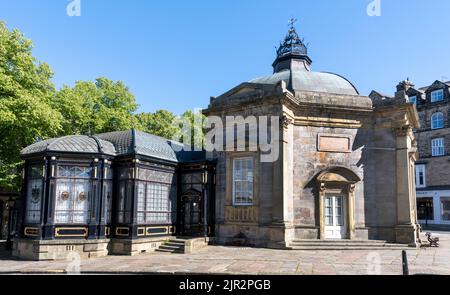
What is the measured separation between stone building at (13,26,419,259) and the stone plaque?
51 millimetres

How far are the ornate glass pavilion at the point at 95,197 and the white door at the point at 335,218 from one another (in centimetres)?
606

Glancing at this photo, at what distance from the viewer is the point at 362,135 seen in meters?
18.5

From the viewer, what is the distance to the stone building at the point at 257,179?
608 inches

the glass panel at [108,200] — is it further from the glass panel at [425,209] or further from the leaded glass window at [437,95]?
the leaded glass window at [437,95]

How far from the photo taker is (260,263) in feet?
40.6

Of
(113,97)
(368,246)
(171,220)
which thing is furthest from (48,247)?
(113,97)

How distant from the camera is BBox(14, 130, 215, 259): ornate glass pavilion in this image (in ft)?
48.1

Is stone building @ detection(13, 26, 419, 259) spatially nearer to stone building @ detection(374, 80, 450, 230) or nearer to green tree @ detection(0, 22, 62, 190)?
green tree @ detection(0, 22, 62, 190)

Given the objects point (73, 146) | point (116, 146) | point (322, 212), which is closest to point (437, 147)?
point (322, 212)

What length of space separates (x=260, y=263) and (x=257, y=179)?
5916mm

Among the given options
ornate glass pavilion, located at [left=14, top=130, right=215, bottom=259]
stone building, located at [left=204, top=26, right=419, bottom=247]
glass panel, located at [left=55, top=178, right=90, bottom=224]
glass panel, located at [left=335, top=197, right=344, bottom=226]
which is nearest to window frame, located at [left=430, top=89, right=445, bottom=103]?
stone building, located at [left=204, top=26, right=419, bottom=247]
